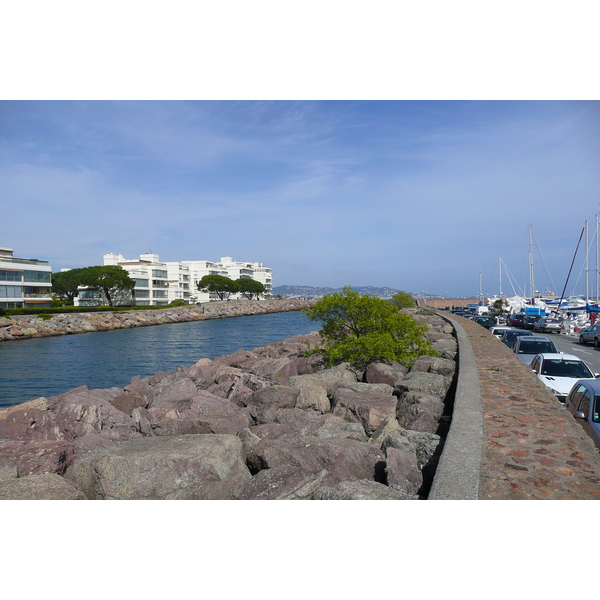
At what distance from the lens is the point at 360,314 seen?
1412cm

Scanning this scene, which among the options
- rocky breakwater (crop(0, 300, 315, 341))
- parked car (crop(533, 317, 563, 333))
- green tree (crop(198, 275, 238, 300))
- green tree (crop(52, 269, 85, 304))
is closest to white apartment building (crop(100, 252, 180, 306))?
green tree (crop(198, 275, 238, 300))

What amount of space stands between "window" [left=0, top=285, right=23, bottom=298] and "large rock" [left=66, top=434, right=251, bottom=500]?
63558mm

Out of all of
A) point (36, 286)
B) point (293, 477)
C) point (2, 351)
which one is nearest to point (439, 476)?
point (293, 477)

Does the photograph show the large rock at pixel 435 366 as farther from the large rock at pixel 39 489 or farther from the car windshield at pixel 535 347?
the large rock at pixel 39 489

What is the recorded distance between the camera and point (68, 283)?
80375 mm

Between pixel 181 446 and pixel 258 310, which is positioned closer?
pixel 181 446

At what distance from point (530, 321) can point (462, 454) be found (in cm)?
3721

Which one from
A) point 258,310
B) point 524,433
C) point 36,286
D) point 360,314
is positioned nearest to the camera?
point 524,433

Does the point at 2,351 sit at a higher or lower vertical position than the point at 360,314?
lower

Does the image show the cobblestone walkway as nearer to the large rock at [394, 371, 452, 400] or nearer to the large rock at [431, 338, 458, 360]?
the large rock at [394, 371, 452, 400]

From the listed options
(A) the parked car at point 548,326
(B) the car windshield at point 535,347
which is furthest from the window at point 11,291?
(B) the car windshield at point 535,347

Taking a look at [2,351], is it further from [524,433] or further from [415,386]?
[524,433]

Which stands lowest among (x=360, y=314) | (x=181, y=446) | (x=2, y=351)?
(x=2, y=351)

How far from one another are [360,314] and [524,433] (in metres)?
8.21
